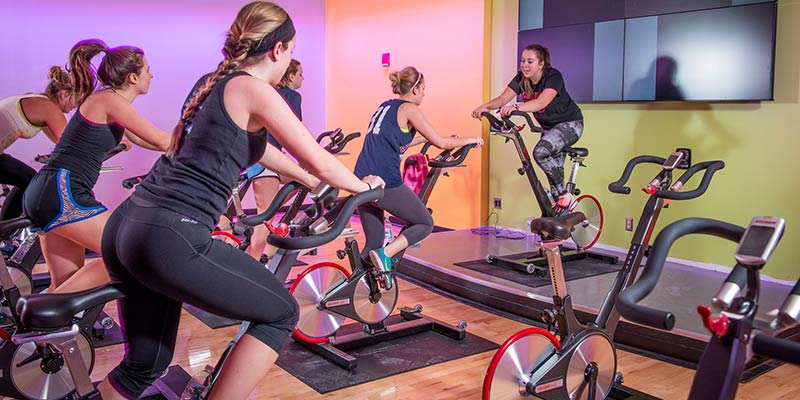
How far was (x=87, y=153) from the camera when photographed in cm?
321

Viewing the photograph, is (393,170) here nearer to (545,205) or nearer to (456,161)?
(456,161)

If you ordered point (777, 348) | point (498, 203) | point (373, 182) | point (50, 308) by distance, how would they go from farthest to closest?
point (498, 203), point (373, 182), point (50, 308), point (777, 348)

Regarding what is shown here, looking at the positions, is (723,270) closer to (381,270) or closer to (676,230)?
(381,270)

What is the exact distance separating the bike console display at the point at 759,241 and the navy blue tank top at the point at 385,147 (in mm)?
2802

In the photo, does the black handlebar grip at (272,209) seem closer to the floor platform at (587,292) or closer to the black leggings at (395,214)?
the black leggings at (395,214)

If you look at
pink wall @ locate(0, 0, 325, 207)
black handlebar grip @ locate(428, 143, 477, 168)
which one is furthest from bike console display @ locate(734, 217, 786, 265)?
pink wall @ locate(0, 0, 325, 207)

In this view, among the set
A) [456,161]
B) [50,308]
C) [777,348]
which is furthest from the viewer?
[456,161]

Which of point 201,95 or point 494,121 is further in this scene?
point 494,121

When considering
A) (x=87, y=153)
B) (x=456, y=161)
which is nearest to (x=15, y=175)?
(x=87, y=153)

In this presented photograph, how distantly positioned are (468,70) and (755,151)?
2897 mm

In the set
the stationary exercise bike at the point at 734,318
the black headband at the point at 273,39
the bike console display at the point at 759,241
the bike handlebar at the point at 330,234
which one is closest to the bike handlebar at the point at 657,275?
the stationary exercise bike at the point at 734,318

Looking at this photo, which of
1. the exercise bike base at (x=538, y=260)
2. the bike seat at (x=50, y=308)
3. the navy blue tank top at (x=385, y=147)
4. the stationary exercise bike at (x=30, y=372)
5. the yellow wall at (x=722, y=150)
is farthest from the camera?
the exercise bike base at (x=538, y=260)

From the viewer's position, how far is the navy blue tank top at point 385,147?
4199 mm

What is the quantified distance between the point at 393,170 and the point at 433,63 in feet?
12.1
